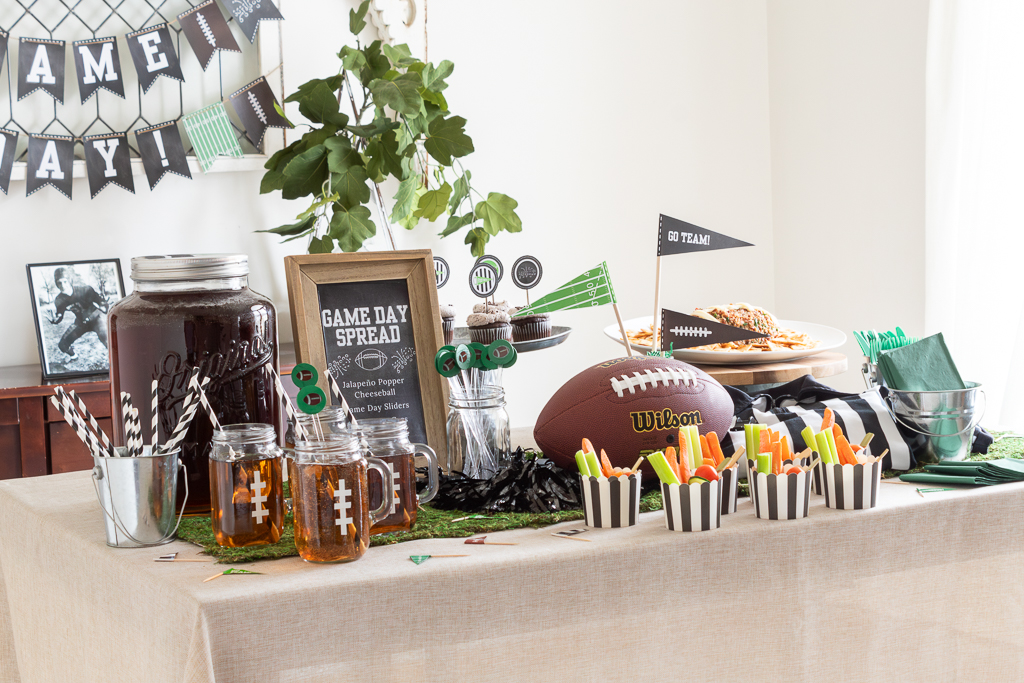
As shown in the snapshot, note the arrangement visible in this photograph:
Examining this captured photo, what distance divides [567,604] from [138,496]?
43 cm

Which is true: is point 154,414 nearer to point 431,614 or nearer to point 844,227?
point 431,614

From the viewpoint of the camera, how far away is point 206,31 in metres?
2.76

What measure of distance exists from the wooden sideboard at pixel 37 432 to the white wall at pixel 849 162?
210cm

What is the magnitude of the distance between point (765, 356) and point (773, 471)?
35.1 inches

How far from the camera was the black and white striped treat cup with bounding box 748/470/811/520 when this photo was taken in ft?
3.04

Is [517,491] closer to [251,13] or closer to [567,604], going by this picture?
[567,604]

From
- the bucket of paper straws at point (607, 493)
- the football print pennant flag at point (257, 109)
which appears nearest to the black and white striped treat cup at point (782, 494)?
the bucket of paper straws at point (607, 493)

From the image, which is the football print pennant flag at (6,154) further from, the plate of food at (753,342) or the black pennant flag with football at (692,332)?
the black pennant flag with football at (692,332)

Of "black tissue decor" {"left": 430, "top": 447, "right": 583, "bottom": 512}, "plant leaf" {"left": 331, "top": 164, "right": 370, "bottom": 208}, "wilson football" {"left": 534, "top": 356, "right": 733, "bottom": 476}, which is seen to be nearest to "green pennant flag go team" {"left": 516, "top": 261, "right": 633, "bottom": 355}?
"wilson football" {"left": 534, "top": 356, "right": 733, "bottom": 476}

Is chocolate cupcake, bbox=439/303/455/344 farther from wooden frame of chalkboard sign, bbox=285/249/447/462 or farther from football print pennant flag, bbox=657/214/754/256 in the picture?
football print pennant flag, bbox=657/214/754/256

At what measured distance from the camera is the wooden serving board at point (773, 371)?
1.73 meters

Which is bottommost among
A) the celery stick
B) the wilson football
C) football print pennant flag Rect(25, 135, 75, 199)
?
the celery stick

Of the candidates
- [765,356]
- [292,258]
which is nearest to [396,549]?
[292,258]

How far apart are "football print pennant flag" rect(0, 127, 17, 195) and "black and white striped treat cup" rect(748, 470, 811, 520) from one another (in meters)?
2.45
